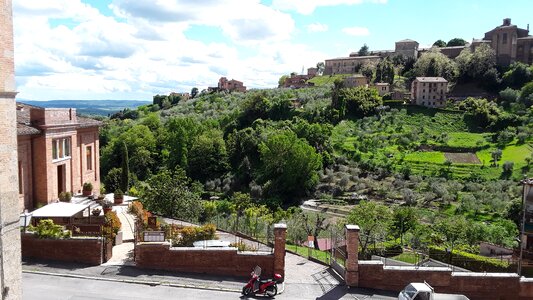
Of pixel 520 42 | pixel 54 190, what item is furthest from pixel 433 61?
pixel 54 190

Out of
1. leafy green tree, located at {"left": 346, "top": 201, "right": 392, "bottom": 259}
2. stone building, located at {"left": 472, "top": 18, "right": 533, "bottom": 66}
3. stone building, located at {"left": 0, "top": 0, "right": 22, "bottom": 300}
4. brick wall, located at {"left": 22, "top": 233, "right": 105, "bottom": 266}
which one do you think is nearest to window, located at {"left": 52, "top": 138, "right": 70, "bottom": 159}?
brick wall, located at {"left": 22, "top": 233, "right": 105, "bottom": 266}

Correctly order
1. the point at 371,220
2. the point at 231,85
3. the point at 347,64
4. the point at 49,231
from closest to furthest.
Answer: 1. the point at 49,231
2. the point at 371,220
3. the point at 347,64
4. the point at 231,85

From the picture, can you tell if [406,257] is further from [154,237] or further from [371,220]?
[371,220]

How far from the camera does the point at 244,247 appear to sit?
17141 mm

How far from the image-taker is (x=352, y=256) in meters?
15.8

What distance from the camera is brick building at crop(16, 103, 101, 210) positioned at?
71.7ft

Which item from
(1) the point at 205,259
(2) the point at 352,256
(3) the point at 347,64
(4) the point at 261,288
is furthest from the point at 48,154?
(3) the point at 347,64

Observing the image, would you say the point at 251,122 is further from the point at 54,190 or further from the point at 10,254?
the point at 10,254

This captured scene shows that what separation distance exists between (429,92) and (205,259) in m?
92.8

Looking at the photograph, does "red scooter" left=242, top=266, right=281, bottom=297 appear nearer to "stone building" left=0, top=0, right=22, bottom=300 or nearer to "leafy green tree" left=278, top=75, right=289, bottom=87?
"stone building" left=0, top=0, right=22, bottom=300

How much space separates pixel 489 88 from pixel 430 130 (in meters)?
32.0

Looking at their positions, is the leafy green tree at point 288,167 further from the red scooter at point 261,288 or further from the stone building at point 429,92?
the red scooter at point 261,288

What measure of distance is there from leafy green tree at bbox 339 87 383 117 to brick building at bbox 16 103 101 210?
72.1 meters

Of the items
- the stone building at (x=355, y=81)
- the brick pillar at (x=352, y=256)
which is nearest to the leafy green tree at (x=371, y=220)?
the brick pillar at (x=352, y=256)
